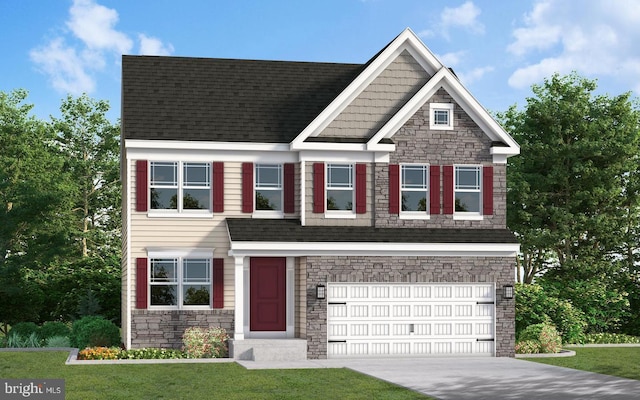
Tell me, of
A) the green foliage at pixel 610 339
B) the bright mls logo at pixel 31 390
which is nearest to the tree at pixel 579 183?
the green foliage at pixel 610 339

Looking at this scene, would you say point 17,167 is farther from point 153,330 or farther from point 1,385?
point 1,385

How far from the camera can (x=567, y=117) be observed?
133 ft

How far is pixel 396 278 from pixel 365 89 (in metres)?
5.91

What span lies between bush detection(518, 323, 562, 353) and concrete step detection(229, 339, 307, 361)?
746 centimetres

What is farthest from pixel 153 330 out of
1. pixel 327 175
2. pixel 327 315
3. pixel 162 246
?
pixel 327 175

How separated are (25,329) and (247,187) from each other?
1025 centimetres

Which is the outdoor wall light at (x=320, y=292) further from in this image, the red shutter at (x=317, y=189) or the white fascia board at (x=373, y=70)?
the white fascia board at (x=373, y=70)

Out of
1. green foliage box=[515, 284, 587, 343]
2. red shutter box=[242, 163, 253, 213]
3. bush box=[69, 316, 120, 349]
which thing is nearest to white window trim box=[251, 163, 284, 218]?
red shutter box=[242, 163, 253, 213]

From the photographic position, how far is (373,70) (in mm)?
29547

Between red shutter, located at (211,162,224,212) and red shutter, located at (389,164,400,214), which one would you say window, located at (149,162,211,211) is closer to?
red shutter, located at (211,162,224,212)

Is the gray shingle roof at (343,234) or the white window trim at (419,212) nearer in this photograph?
A: the gray shingle roof at (343,234)

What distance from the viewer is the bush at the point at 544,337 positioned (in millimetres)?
29344

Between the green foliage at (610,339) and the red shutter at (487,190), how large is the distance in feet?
22.6

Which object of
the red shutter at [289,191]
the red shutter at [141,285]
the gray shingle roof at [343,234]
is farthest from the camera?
the red shutter at [289,191]
